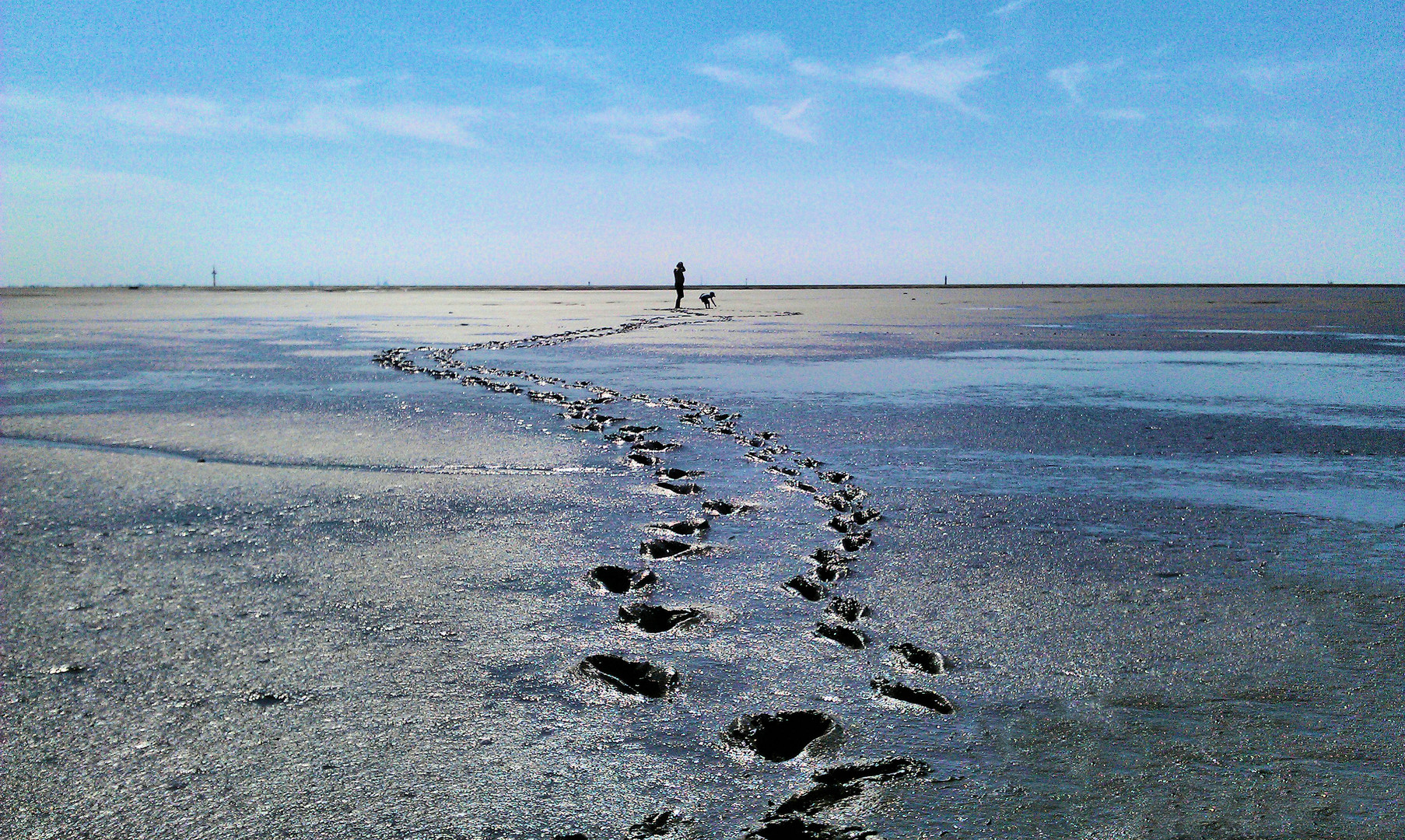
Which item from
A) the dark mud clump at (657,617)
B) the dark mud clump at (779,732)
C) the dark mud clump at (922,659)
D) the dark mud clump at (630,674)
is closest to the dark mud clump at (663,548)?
the dark mud clump at (657,617)

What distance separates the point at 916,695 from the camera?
325 centimetres

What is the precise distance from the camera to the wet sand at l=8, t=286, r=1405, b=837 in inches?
104

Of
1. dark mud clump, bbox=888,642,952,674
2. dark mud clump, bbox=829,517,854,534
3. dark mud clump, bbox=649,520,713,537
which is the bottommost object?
dark mud clump, bbox=888,642,952,674

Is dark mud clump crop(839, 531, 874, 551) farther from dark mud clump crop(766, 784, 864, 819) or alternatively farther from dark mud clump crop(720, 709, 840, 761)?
dark mud clump crop(766, 784, 864, 819)

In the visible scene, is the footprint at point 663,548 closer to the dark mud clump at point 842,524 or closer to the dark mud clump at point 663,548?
the dark mud clump at point 663,548

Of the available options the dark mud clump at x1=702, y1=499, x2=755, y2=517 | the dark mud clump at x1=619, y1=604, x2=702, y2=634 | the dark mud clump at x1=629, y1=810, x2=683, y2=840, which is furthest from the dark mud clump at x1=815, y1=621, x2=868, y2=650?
the dark mud clump at x1=702, y1=499, x2=755, y2=517

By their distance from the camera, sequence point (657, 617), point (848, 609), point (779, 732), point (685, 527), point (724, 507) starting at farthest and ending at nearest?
point (724, 507) < point (685, 527) < point (848, 609) < point (657, 617) < point (779, 732)

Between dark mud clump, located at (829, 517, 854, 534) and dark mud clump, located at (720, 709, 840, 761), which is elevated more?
dark mud clump, located at (829, 517, 854, 534)

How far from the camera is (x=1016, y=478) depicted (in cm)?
697

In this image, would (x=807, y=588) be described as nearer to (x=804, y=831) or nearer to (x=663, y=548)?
(x=663, y=548)

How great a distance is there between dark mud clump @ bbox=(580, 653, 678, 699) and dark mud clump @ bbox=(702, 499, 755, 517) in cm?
239

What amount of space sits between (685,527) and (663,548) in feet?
1.65

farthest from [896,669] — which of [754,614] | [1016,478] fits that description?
[1016,478]

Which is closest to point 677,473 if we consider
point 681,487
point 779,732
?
point 681,487
